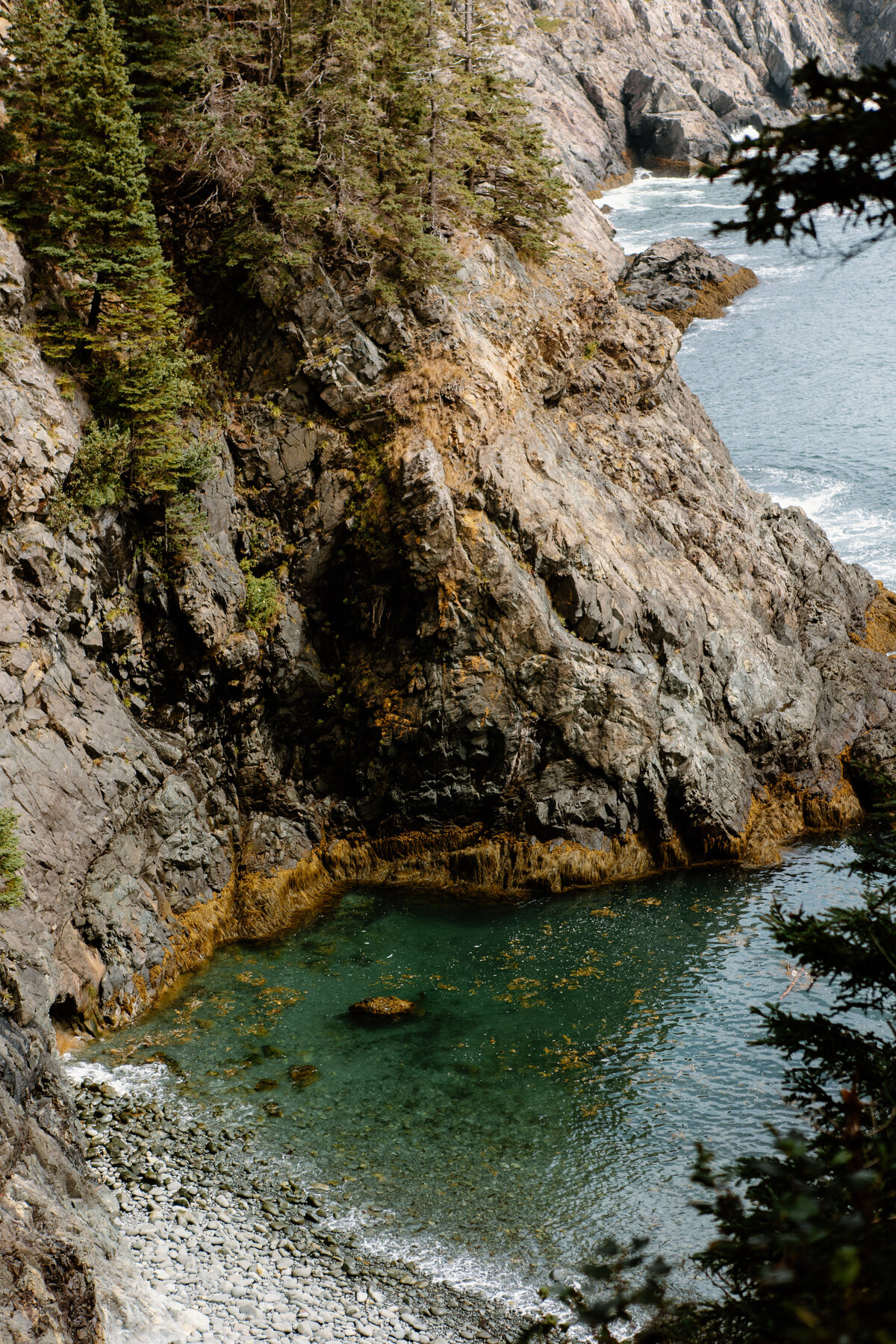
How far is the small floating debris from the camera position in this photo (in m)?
18.0

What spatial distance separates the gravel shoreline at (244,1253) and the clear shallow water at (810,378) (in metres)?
31.7

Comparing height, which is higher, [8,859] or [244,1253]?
[8,859]

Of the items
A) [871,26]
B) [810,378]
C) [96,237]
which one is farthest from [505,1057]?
[871,26]

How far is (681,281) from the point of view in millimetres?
57188

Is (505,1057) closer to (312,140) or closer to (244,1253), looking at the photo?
(244,1253)

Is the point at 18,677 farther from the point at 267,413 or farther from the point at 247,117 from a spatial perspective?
the point at 247,117

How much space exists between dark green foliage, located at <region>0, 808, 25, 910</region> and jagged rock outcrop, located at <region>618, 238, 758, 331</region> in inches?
1945

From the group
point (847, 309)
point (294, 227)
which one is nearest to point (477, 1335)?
point (294, 227)

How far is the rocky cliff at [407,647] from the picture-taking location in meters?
17.9

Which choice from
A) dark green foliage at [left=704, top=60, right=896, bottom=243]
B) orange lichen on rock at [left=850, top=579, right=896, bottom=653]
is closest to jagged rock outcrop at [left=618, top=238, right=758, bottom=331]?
orange lichen on rock at [left=850, top=579, right=896, bottom=653]

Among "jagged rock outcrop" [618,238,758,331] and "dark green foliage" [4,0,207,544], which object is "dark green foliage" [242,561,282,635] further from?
"jagged rock outcrop" [618,238,758,331]

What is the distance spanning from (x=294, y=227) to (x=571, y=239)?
35.2 feet

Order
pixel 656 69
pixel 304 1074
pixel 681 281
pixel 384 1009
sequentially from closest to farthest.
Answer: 1. pixel 304 1074
2. pixel 384 1009
3. pixel 681 281
4. pixel 656 69

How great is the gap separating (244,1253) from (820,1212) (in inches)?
398
